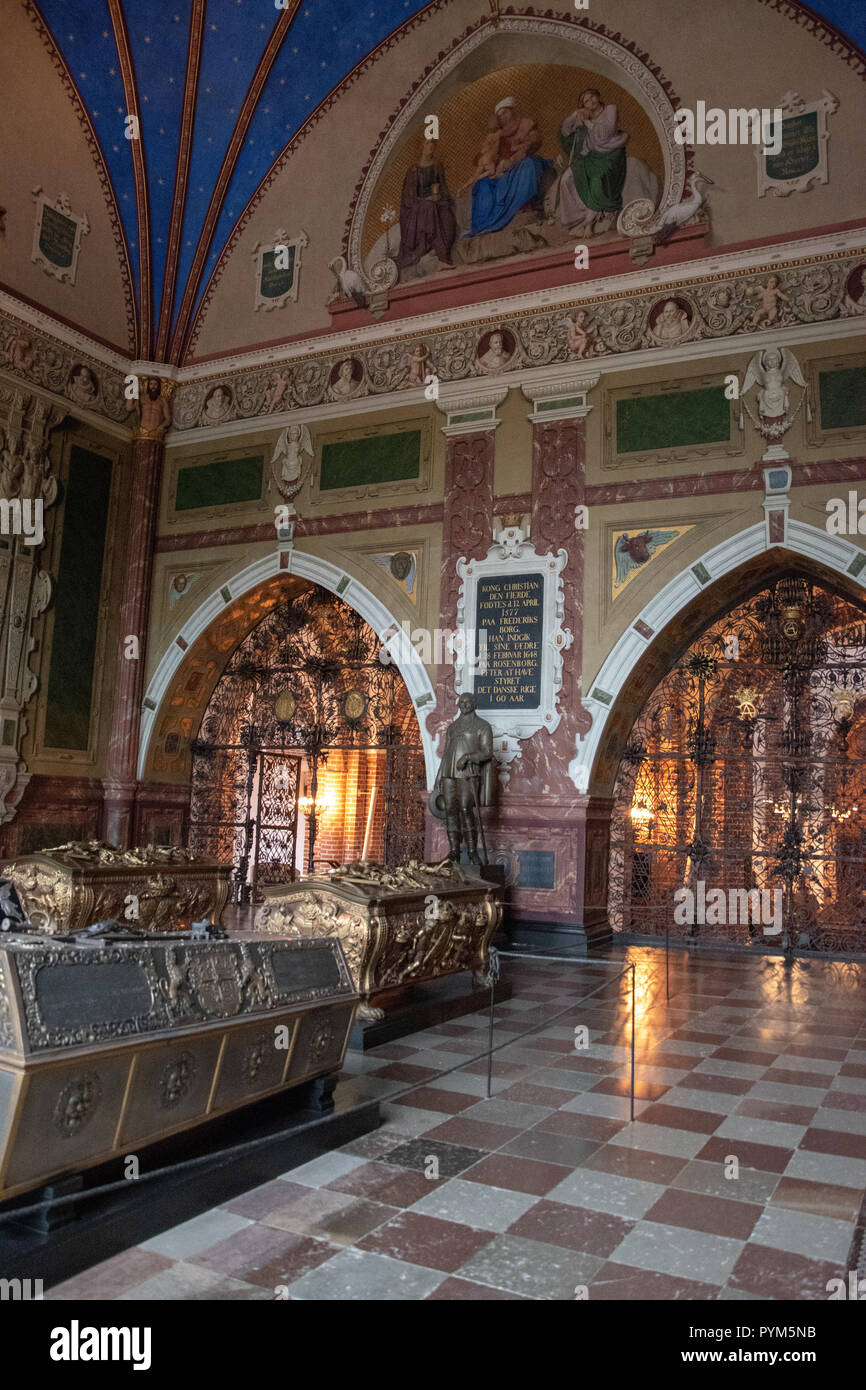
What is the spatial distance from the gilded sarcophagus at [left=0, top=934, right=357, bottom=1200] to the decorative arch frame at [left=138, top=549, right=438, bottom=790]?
7443mm

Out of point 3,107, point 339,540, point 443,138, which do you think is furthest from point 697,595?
point 3,107

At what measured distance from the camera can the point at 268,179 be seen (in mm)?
13289

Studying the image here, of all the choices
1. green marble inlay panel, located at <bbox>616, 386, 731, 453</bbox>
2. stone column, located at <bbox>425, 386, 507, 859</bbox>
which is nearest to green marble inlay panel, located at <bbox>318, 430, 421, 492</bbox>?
stone column, located at <bbox>425, 386, 507, 859</bbox>

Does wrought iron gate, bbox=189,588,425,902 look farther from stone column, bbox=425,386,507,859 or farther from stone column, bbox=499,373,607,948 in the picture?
stone column, bbox=499,373,607,948

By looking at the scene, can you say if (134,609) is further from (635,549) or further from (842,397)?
(842,397)

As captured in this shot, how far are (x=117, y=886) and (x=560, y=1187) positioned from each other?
568 cm

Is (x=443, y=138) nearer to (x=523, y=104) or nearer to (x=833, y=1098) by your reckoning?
(x=523, y=104)

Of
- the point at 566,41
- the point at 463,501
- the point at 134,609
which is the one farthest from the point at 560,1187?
the point at 566,41

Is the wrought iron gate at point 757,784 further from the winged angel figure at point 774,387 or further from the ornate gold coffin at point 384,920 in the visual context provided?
the ornate gold coffin at point 384,920

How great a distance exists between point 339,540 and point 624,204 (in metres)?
4.96

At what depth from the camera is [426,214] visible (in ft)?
40.0

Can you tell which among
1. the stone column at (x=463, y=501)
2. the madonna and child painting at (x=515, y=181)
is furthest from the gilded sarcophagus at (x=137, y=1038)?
the madonna and child painting at (x=515, y=181)

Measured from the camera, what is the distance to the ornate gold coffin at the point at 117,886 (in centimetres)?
801

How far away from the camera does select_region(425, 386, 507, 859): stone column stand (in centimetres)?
1132
